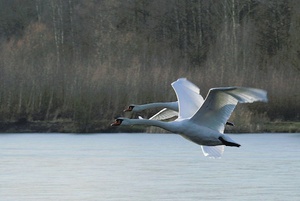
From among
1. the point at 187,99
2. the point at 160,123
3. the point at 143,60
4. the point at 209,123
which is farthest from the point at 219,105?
the point at 143,60

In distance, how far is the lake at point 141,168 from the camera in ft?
63.2

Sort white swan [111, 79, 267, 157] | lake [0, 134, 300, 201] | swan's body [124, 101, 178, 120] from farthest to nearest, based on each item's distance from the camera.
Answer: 1. lake [0, 134, 300, 201]
2. swan's body [124, 101, 178, 120]
3. white swan [111, 79, 267, 157]

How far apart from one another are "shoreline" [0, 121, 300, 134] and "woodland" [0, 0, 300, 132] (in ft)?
0.13

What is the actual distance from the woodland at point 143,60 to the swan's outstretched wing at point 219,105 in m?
13.1

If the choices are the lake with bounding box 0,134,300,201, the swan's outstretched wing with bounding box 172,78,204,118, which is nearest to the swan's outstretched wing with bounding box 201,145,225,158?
the swan's outstretched wing with bounding box 172,78,204,118

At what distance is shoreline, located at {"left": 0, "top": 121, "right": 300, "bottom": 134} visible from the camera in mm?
29969

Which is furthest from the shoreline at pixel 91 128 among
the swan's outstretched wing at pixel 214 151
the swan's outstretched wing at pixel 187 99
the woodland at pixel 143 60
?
the swan's outstretched wing at pixel 214 151

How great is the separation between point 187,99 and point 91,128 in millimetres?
13316

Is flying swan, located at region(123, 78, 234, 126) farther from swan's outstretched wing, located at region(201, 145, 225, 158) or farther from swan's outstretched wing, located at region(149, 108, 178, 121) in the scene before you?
swan's outstretched wing, located at region(201, 145, 225, 158)

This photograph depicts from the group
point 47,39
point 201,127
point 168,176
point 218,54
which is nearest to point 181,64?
point 218,54

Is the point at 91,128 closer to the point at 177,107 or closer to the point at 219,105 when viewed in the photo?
the point at 177,107

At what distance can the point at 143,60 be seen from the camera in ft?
111

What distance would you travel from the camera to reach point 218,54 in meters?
33.8

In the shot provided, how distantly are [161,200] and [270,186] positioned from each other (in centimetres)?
251
